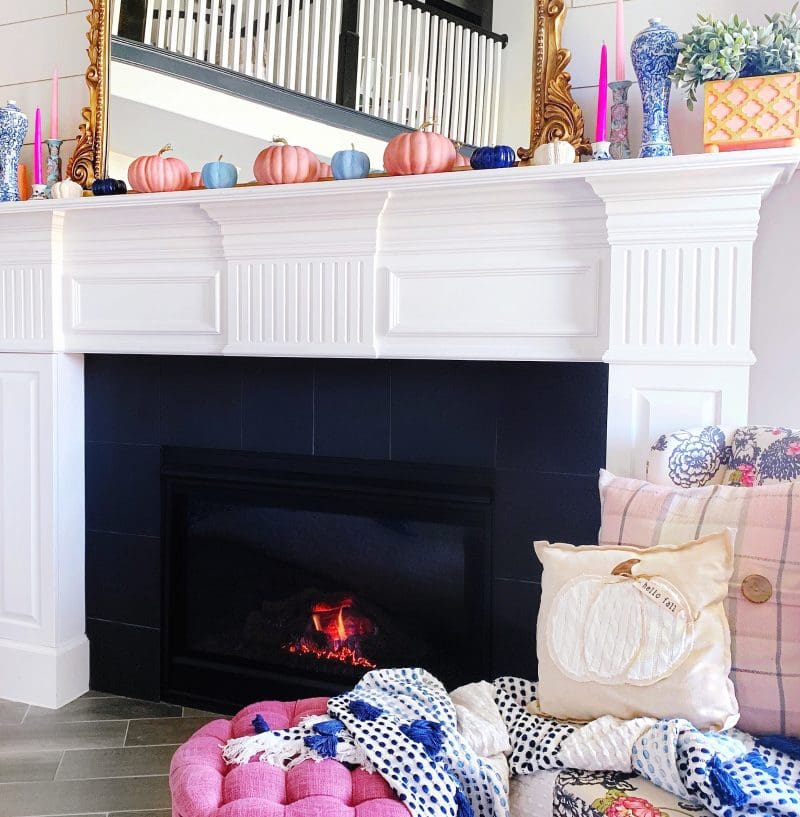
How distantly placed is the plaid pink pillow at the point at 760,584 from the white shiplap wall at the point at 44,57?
2096 mm

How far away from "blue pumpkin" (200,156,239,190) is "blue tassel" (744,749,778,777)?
170 cm

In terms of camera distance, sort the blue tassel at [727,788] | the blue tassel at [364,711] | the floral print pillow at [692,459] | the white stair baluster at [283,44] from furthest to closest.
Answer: the white stair baluster at [283,44]
the floral print pillow at [692,459]
the blue tassel at [364,711]
the blue tassel at [727,788]

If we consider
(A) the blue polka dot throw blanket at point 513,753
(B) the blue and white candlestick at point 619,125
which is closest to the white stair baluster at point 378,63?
(B) the blue and white candlestick at point 619,125

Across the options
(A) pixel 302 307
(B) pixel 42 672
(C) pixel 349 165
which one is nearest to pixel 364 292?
(A) pixel 302 307

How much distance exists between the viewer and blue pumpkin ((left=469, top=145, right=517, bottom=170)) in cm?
188

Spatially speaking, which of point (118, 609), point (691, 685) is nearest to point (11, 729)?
point (118, 609)

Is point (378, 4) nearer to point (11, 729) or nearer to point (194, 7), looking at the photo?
point (194, 7)

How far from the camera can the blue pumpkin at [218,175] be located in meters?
2.14

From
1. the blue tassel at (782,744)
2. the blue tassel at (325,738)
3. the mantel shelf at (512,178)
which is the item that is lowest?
the blue tassel at (325,738)

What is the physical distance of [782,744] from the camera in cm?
128

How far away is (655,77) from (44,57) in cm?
185

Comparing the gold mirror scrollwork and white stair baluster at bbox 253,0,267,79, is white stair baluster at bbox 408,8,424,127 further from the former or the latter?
the gold mirror scrollwork

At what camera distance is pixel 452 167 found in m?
1.98

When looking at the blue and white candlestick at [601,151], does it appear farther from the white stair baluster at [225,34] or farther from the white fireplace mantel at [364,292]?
the white stair baluster at [225,34]
